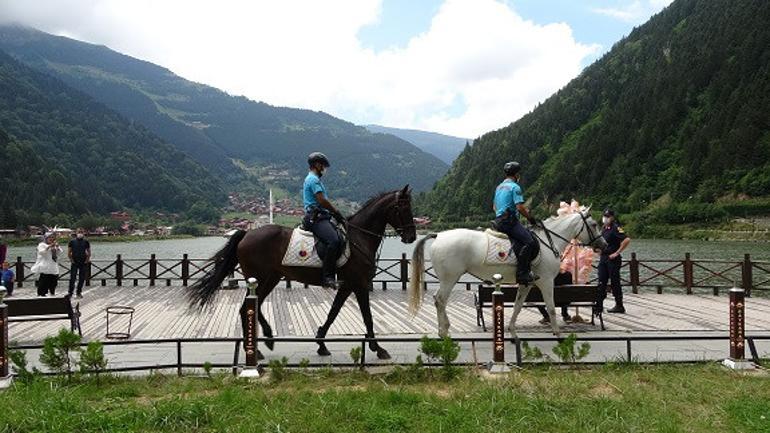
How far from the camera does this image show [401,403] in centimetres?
550

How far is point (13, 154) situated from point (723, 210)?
122353 millimetres

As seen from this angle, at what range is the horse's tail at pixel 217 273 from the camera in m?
8.20

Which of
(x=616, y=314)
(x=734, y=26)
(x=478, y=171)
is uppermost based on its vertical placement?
(x=734, y=26)

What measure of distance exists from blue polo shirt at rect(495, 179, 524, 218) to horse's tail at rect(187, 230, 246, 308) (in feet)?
13.4

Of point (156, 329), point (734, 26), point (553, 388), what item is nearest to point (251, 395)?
point (553, 388)

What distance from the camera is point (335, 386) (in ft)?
20.7

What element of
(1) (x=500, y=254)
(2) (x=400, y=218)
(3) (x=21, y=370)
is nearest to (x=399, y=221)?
(2) (x=400, y=218)

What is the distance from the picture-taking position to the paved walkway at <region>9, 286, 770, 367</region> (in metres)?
8.14

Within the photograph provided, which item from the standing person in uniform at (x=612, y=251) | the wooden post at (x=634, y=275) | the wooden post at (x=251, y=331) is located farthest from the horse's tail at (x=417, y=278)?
the wooden post at (x=634, y=275)

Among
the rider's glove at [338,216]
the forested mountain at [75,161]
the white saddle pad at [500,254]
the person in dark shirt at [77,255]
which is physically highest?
the forested mountain at [75,161]

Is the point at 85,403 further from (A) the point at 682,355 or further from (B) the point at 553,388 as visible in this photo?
(A) the point at 682,355

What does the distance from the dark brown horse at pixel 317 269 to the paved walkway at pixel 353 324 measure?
0.92m

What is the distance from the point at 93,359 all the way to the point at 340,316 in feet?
20.8

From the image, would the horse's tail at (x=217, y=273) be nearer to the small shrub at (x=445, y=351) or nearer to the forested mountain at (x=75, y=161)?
the small shrub at (x=445, y=351)
